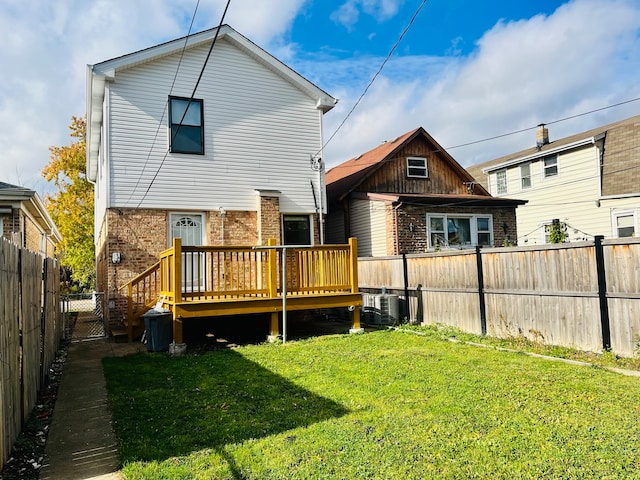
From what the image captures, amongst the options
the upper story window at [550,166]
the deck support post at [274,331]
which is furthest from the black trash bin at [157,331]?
the upper story window at [550,166]

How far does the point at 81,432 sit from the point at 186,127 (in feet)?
29.8

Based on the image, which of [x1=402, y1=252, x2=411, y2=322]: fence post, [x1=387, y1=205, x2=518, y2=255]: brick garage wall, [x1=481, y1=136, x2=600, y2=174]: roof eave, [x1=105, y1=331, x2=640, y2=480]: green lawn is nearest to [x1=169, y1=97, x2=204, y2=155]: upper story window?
[x1=402, y1=252, x2=411, y2=322]: fence post

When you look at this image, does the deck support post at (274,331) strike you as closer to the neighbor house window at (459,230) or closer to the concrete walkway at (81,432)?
the concrete walkway at (81,432)

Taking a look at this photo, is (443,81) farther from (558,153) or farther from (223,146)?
(558,153)

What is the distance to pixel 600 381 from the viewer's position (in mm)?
5727

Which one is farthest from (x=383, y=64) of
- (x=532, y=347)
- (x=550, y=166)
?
(x=550, y=166)

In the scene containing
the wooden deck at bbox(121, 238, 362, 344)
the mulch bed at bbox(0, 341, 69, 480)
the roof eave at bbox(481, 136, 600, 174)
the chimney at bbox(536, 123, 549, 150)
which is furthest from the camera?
the chimney at bbox(536, 123, 549, 150)

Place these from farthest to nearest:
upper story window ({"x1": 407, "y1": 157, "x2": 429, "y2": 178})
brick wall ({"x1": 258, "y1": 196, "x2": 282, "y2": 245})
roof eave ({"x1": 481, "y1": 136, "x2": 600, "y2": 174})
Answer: roof eave ({"x1": 481, "y1": 136, "x2": 600, "y2": 174}), upper story window ({"x1": 407, "y1": 157, "x2": 429, "y2": 178}), brick wall ({"x1": 258, "y1": 196, "x2": 282, "y2": 245})

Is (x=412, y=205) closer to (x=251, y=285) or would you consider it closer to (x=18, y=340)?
(x=251, y=285)

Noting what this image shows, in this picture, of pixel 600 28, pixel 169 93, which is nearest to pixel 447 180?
pixel 600 28

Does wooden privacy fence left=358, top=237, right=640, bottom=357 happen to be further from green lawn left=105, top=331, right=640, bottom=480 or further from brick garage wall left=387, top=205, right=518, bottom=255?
brick garage wall left=387, top=205, right=518, bottom=255

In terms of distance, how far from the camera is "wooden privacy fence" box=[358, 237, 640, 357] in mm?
6742

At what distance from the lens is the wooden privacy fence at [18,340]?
3981 mm

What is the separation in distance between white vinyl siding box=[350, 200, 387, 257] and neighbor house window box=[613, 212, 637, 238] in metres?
10.4
